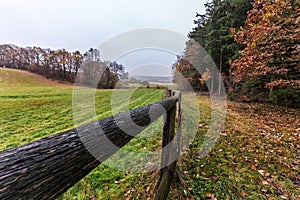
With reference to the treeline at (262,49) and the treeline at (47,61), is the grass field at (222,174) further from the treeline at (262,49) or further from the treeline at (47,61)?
Result: the treeline at (47,61)

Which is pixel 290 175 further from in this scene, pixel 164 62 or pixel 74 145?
pixel 164 62

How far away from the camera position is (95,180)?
236cm

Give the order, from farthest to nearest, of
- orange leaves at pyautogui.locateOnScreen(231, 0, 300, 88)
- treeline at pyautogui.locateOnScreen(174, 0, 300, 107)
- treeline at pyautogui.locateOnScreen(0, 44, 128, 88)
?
treeline at pyautogui.locateOnScreen(0, 44, 128, 88) < treeline at pyautogui.locateOnScreen(174, 0, 300, 107) < orange leaves at pyautogui.locateOnScreen(231, 0, 300, 88)

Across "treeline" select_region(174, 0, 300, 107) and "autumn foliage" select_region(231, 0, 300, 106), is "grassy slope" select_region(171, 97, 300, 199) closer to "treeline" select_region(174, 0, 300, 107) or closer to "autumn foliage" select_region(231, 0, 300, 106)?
"autumn foliage" select_region(231, 0, 300, 106)

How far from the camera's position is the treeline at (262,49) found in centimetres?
636

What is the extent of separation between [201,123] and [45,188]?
5067mm

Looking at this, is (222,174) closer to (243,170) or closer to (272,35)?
(243,170)

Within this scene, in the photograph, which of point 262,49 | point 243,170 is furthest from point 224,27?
point 243,170

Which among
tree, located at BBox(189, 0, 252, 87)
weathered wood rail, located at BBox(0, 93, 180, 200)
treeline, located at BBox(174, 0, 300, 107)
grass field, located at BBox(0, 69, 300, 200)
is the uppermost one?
tree, located at BBox(189, 0, 252, 87)

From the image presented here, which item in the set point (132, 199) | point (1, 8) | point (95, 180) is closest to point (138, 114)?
point (132, 199)

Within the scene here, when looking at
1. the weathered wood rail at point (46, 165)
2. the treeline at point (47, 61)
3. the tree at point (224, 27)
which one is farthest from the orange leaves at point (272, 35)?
the treeline at point (47, 61)

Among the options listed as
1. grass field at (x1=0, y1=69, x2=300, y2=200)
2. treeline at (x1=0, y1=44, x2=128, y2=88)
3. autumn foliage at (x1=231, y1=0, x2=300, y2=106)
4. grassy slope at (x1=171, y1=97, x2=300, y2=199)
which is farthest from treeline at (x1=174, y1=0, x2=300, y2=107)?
treeline at (x1=0, y1=44, x2=128, y2=88)

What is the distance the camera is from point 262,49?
23.7ft

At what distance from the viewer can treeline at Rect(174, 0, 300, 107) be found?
6359 millimetres
